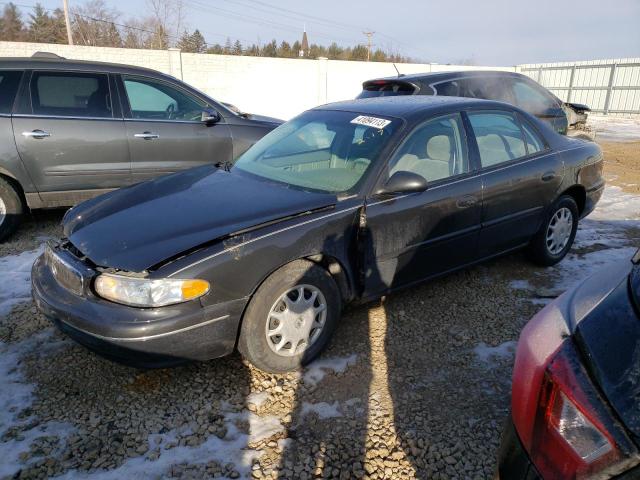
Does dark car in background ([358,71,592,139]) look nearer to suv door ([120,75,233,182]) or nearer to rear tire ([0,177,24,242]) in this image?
suv door ([120,75,233,182])

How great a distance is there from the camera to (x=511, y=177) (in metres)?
3.85

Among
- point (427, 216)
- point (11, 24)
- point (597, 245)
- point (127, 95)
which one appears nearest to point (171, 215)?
point (427, 216)

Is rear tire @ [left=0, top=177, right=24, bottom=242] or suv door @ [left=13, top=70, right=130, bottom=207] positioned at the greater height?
suv door @ [left=13, top=70, right=130, bottom=207]

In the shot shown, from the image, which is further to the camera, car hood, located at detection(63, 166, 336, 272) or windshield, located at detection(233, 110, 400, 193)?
windshield, located at detection(233, 110, 400, 193)

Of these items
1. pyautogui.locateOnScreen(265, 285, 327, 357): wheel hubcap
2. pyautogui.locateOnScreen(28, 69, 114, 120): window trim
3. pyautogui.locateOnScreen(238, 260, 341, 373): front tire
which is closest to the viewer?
pyautogui.locateOnScreen(238, 260, 341, 373): front tire

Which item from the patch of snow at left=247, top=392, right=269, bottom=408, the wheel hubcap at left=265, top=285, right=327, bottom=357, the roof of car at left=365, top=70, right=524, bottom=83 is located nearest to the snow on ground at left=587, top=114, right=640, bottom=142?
the roof of car at left=365, top=70, right=524, bottom=83

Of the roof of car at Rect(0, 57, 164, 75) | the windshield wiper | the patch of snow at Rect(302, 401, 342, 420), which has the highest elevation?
the roof of car at Rect(0, 57, 164, 75)

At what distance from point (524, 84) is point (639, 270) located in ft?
22.5

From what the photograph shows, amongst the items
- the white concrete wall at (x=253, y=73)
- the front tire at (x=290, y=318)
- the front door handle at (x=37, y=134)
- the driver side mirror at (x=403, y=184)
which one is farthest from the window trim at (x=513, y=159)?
the white concrete wall at (x=253, y=73)

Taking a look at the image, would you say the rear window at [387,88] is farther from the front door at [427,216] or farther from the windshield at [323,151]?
the front door at [427,216]

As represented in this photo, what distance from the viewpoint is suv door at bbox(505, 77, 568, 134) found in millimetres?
7422

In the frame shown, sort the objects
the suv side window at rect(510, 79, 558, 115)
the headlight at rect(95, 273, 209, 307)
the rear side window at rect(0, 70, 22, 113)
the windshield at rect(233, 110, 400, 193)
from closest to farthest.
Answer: the headlight at rect(95, 273, 209, 307)
the windshield at rect(233, 110, 400, 193)
the rear side window at rect(0, 70, 22, 113)
the suv side window at rect(510, 79, 558, 115)

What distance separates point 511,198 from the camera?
3869 millimetres

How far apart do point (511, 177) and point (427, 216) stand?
101 centimetres
